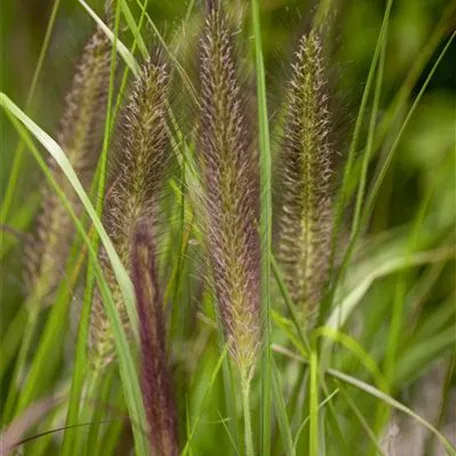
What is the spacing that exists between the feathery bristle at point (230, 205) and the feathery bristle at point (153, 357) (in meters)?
0.12

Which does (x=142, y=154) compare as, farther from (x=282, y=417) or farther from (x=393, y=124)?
(x=393, y=124)

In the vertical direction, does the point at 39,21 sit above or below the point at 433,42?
above

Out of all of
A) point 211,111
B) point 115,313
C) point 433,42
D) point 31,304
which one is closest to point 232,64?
point 211,111

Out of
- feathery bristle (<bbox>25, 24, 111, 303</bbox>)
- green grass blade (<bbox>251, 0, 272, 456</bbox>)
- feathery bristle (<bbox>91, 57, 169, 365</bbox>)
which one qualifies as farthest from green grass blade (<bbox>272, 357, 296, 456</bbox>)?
feathery bristle (<bbox>25, 24, 111, 303</bbox>)

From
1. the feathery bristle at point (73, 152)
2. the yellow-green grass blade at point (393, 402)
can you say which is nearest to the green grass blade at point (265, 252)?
the yellow-green grass blade at point (393, 402)

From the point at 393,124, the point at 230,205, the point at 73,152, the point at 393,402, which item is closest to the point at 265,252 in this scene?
the point at 230,205

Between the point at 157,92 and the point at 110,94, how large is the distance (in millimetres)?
84

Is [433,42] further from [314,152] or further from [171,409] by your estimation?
[171,409]

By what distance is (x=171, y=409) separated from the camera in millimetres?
684

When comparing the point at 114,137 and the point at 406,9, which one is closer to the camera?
the point at 114,137

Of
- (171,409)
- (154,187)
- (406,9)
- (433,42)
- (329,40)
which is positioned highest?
(406,9)

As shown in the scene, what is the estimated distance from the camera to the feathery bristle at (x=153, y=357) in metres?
0.67

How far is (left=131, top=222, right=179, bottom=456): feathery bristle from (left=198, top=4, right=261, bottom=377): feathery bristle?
0.41ft

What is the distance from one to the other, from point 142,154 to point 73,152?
280 mm
